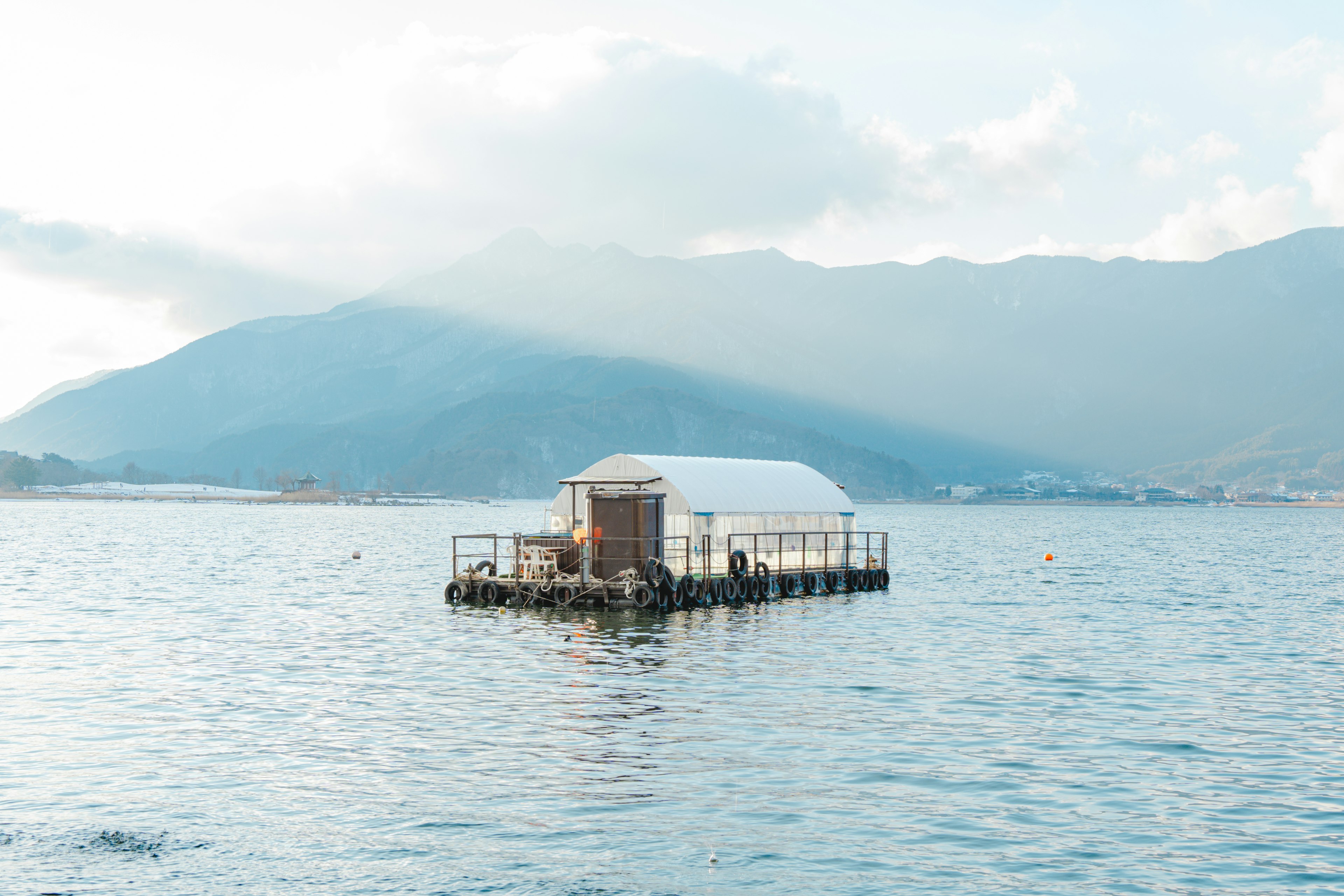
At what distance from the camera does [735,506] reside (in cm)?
6531

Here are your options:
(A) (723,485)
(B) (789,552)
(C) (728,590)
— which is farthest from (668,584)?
(B) (789,552)

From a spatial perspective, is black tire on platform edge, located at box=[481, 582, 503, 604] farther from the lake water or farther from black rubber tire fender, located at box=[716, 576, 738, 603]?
black rubber tire fender, located at box=[716, 576, 738, 603]

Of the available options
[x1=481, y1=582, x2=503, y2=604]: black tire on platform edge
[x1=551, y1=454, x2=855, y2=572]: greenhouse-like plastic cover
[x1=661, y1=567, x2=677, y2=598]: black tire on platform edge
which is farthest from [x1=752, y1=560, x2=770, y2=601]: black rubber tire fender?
[x1=481, y1=582, x2=503, y2=604]: black tire on platform edge

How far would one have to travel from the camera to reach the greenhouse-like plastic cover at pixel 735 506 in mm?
61875

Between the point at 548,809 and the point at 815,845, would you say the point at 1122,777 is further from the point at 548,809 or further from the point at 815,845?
the point at 548,809

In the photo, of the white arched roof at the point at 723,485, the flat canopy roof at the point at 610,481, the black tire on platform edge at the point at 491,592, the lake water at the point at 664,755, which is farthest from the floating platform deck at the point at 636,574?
the flat canopy roof at the point at 610,481

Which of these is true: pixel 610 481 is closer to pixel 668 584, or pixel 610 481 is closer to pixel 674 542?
pixel 674 542

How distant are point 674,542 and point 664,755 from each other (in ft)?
115

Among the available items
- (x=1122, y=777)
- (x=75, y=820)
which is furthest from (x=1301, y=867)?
(x=75, y=820)

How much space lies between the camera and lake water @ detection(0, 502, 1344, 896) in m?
18.2

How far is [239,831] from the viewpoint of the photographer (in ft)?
64.7

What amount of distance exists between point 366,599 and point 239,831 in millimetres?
51386

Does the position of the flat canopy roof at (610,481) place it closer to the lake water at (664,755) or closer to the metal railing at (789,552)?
the metal railing at (789,552)

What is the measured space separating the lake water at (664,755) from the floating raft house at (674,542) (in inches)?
86.3
